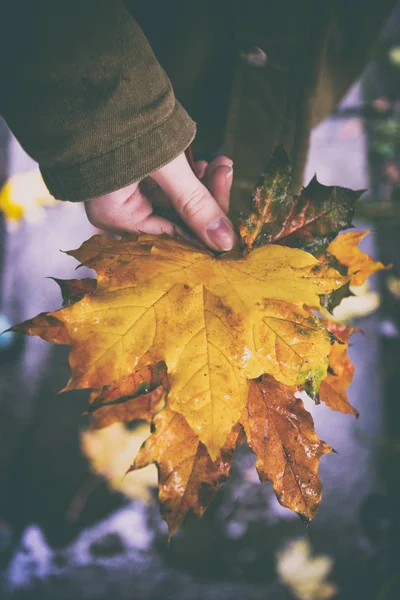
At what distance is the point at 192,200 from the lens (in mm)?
773

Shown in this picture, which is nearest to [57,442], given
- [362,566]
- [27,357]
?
[27,357]

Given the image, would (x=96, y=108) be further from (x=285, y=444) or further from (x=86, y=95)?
(x=285, y=444)

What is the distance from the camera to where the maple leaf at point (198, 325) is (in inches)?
22.8

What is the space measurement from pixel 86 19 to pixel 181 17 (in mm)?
454

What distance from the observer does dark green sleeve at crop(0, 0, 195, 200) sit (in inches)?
25.8

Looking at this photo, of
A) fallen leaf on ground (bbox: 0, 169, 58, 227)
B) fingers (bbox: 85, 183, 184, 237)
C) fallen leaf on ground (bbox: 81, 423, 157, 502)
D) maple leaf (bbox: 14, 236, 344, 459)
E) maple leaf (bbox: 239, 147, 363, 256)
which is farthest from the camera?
fallen leaf on ground (bbox: 0, 169, 58, 227)

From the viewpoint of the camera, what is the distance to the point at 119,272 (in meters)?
0.62

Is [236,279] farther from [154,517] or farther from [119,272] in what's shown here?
[154,517]

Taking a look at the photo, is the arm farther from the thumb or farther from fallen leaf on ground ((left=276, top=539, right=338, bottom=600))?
fallen leaf on ground ((left=276, top=539, right=338, bottom=600))

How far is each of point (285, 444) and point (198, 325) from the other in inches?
9.3

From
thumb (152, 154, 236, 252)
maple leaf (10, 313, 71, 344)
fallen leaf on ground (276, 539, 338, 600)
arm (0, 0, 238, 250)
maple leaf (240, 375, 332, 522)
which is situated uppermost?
arm (0, 0, 238, 250)

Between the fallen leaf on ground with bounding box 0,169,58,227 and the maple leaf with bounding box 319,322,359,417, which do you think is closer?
the maple leaf with bounding box 319,322,359,417

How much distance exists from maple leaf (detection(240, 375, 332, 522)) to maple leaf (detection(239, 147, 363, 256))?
0.80 feet

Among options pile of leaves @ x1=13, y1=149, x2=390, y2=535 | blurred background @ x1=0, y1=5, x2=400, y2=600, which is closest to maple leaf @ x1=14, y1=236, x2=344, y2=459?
pile of leaves @ x1=13, y1=149, x2=390, y2=535
